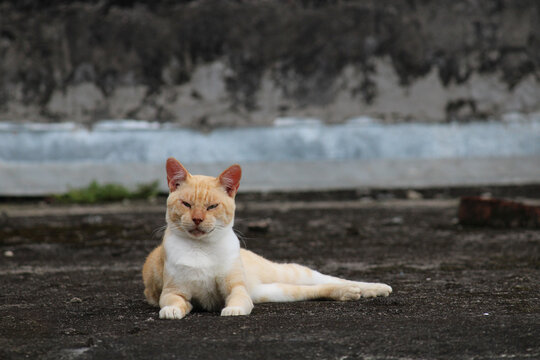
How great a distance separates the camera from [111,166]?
1113 centimetres

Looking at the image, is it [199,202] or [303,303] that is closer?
[199,202]

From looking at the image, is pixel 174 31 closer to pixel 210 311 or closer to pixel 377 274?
pixel 377 274

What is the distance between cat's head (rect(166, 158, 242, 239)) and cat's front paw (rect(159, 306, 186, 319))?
38 cm

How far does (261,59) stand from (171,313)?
324 inches

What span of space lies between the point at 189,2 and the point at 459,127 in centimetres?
459

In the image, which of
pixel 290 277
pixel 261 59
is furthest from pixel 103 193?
pixel 290 277

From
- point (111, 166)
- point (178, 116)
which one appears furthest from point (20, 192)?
point (178, 116)

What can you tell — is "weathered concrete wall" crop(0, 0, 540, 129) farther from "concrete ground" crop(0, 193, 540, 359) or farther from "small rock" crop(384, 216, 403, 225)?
"small rock" crop(384, 216, 403, 225)

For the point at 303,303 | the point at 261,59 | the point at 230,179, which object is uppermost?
the point at 261,59

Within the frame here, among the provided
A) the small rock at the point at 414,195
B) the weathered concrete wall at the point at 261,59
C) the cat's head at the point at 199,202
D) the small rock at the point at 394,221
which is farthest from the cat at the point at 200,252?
the weathered concrete wall at the point at 261,59

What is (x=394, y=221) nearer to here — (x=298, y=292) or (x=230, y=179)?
(x=298, y=292)

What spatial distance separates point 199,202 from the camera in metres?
3.82

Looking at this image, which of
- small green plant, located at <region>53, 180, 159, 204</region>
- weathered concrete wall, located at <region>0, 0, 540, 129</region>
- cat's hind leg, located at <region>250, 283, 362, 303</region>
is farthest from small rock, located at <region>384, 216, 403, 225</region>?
cat's hind leg, located at <region>250, 283, 362, 303</region>

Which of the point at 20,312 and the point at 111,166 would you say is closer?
the point at 20,312
